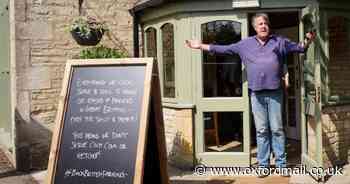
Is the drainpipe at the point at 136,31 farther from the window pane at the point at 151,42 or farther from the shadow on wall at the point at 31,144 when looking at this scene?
the shadow on wall at the point at 31,144

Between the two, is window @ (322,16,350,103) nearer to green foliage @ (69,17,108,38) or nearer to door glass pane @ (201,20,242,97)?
door glass pane @ (201,20,242,97)

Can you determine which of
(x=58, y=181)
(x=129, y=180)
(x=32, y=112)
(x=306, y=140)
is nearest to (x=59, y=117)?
(x=58, y=181)

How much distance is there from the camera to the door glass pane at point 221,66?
6.18m

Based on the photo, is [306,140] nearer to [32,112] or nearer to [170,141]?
[170,141]

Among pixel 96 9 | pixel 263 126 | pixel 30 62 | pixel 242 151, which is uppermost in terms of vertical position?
pixel 96 9

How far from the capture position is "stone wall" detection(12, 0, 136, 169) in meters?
6.39

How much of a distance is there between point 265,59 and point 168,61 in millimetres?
1911

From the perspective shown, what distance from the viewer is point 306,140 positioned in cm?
611

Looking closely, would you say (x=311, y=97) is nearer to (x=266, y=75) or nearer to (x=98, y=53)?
(x=266, y=75)

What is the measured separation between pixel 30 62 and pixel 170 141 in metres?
2.43

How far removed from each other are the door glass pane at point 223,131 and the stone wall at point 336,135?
1180 millimetres

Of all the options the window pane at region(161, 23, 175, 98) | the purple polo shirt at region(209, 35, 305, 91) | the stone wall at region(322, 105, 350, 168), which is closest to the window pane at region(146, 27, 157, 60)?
the window pane at region(161, 23, 175, 98)

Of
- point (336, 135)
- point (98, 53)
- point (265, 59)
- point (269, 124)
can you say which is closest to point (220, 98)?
Result: point (269, 124)

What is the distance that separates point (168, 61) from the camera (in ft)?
22.3
